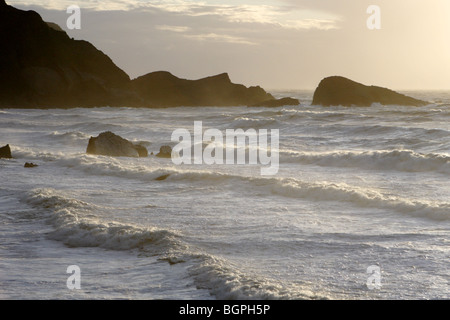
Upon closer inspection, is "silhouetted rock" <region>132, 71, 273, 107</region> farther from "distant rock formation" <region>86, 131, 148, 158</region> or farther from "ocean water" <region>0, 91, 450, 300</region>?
"ocean water" <region>0, 91, 450, 300</region>

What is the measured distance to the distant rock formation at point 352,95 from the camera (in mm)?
73438

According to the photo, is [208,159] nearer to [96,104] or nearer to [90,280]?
[90,280]

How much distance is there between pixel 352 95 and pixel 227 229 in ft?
211

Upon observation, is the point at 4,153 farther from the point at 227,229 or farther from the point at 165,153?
the point at 227,229

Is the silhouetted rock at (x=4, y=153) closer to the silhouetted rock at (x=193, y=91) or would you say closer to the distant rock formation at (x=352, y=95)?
the distant rock formation at (x=352, y=95)

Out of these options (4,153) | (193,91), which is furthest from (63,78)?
(4,153)

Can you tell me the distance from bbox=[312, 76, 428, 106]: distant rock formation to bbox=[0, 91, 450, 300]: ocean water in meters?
50.6

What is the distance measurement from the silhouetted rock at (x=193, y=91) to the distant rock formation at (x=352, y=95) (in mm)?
23981

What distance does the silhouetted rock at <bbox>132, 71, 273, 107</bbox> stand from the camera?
9638 cm

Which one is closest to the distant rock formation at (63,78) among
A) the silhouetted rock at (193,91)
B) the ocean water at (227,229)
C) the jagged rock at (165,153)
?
the silhouetted rock at (193,91)

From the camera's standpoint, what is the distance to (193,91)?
100000 mm

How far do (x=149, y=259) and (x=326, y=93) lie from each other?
67.8m

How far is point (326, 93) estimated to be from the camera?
7544 centimetres
